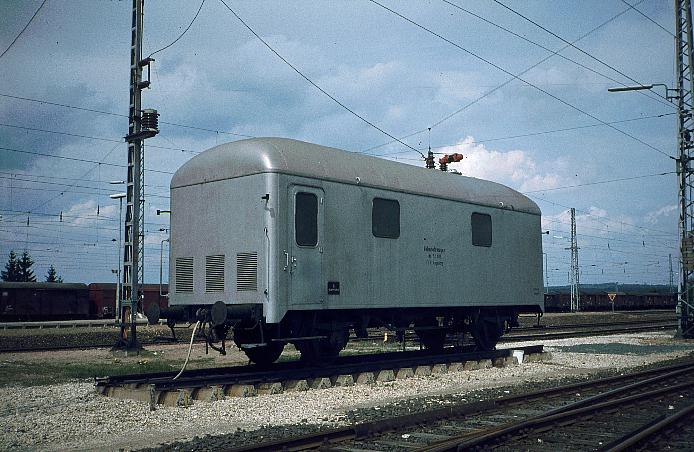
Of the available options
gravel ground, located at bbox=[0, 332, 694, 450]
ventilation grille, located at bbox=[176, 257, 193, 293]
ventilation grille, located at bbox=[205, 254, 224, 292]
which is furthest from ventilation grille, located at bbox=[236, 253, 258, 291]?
gravel ground, located at bbox=[0, 332, 694, 450]

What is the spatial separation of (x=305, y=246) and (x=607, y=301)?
200 ft

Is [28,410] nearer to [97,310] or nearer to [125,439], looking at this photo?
[125,439]

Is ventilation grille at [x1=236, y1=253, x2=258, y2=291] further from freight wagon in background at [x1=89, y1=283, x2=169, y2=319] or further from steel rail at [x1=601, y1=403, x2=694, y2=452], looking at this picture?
freight wagon in background at [x1=89, y1=283, x2=169, y2=319]

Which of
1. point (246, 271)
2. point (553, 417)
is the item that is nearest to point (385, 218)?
point (246, 271)

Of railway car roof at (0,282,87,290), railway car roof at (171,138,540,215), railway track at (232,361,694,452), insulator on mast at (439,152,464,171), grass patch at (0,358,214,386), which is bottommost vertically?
grass patch at (0,358,214,386)

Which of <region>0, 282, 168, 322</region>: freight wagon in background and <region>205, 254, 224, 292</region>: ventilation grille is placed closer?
<region>205, 254, 224, 292</region>: ventilation grille

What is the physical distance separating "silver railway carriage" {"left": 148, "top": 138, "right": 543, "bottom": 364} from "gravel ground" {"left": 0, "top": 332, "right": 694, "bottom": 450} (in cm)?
153

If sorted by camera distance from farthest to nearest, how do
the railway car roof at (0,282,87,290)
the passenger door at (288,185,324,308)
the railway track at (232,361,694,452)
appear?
the railway car roof at (0,282,87,290), the passenger door at (288,185,324,308), the railway track at (232,361,694,452)

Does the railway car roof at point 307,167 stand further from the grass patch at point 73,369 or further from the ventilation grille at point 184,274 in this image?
the grass patch at point 73,369

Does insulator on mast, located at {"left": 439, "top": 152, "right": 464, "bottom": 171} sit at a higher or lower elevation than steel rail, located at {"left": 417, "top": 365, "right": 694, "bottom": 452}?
higher

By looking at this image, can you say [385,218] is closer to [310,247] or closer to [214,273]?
[310,247]

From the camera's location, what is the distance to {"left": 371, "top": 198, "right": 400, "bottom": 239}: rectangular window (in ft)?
44.0

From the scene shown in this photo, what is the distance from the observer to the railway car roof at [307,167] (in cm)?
1184

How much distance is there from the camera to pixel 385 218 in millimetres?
13648
